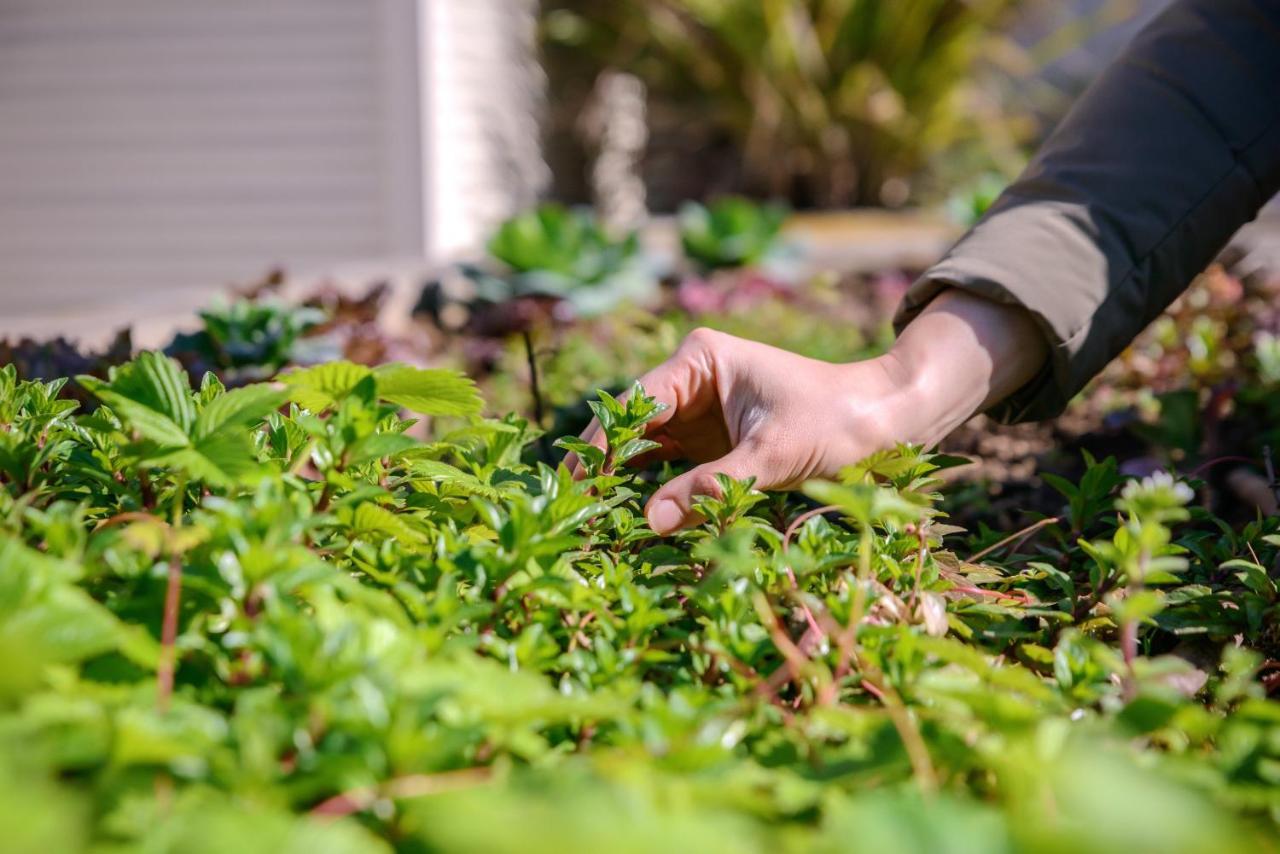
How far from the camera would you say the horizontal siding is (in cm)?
614

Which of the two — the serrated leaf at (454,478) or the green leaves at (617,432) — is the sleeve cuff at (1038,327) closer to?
the green leaves at (617,432)

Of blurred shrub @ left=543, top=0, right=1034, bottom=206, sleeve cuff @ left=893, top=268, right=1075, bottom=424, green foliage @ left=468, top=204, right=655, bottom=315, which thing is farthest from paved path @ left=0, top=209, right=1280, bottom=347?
sleeve cuff @ left=893, top=268, right=1075, bottom=424

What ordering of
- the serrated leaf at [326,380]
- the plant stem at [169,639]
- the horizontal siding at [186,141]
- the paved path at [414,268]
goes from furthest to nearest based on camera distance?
the horizontal siding at [186,141] → the paved path at [414,268] → the serrated leaf at [326,380] → the plant stem at [169,639]

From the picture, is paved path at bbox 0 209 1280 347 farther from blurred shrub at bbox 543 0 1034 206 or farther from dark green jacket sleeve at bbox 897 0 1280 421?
dark green jacket sleeve at bbox 897 0 1280 421

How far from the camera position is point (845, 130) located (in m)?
7.58

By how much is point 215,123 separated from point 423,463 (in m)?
5.97

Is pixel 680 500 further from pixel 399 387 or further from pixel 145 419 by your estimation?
pixel 145 419

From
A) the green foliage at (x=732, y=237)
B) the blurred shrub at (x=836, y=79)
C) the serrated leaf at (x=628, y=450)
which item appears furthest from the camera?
the blurred shrub at (x=836, y=79)

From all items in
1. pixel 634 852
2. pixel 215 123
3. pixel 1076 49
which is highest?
pixel 1076 49

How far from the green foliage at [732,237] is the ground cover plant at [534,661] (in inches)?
118

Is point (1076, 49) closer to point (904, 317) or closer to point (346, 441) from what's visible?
point (904, 317)

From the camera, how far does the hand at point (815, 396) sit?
1.30 metres

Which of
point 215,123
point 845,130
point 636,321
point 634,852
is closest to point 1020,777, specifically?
point 634,852

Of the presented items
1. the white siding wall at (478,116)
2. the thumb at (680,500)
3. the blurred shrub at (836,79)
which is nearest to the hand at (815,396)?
the thumb at (680,500)
